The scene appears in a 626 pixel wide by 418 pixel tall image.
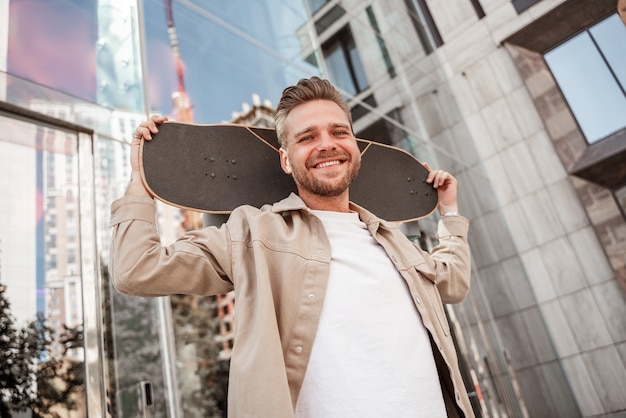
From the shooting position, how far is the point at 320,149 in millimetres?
1589

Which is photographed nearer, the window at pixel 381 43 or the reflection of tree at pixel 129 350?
the reflection of tree at pixel 129 350

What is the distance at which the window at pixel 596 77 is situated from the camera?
25.7 feet

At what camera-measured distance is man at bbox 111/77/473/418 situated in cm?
117

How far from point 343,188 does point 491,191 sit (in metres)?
7.24

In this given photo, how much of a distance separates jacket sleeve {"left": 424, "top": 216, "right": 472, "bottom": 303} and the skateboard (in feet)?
0.91

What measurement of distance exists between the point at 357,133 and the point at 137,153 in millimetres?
5515

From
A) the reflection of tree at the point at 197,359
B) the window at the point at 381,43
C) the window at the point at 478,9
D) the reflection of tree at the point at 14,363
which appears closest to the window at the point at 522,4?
the window at the point at 478,9

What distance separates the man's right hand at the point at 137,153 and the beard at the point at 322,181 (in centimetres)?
55

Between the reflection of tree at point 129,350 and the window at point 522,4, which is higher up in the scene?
the window at point 522,4

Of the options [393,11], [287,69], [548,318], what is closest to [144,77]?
[287,69]

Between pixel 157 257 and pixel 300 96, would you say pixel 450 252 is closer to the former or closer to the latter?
pixel 300 96

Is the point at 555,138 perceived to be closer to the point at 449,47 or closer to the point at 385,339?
the point at 449,47

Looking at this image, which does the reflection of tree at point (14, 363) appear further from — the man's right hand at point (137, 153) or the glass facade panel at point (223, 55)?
the man's right hand at point (137, 153)

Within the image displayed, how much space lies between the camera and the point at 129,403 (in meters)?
2.77
